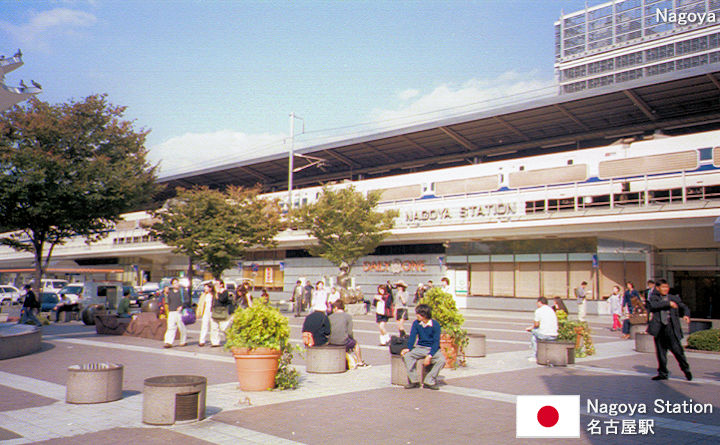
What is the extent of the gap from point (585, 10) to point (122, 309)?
14249 centimetres

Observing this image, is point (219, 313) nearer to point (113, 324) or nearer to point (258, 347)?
point (113, 324)

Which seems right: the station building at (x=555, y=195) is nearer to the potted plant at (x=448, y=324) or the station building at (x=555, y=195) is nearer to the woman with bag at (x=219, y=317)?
the woman with bag at (x=219, y=317)

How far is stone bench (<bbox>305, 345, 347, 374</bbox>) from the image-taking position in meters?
11.3

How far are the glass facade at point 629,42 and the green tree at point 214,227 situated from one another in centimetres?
10035

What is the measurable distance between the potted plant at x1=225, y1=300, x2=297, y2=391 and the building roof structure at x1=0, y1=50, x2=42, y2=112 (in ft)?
19.6

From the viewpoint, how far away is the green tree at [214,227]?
105 feet

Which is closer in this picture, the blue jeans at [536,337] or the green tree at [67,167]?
the blue jeans at [536,337]

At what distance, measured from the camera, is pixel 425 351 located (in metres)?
9.62

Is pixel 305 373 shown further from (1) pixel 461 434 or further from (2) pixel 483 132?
(2) pixel 483 132

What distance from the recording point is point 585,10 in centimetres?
13875

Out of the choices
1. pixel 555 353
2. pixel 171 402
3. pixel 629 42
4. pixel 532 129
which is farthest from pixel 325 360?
pixel 629 42

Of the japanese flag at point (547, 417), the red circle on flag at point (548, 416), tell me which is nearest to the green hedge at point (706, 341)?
the japanese flag at point (547, 417)

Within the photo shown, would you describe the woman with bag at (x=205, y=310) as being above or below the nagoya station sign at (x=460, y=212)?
below

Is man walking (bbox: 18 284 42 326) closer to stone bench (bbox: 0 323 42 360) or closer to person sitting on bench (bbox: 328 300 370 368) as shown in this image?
stone bench (bbox: 0 323 42 360)
